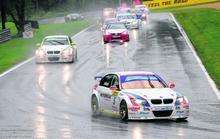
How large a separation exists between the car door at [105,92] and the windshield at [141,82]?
23.5 inches

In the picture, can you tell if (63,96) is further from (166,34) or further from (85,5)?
(85,5)

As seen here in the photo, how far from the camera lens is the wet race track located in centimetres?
1758

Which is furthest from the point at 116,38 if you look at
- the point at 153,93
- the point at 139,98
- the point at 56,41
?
the point at 139,98

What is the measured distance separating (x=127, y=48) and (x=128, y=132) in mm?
31414

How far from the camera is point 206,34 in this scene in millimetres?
57344

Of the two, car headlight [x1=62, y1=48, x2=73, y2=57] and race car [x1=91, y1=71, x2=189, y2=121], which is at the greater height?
race car [x1=91, y1=71, x2=189, y2=121]

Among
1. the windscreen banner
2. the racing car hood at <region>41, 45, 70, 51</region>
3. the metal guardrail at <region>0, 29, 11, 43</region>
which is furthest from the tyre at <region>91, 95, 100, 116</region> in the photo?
the windscreen banner

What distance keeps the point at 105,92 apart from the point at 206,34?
36.8m

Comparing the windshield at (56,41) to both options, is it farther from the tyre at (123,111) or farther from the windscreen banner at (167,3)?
the windscreen banner at (167,3)

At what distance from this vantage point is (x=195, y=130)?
17.6 meters

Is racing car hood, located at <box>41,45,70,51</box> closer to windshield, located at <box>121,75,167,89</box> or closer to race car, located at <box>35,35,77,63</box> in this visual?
race car, located at <box>35,35,77,63</box>

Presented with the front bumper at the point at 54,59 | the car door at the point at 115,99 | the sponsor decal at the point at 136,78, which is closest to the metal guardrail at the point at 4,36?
the front bumper at the point at 54,59

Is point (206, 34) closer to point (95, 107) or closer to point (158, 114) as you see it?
point (95, 107)

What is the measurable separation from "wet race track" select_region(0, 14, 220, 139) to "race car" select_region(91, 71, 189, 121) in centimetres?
28
